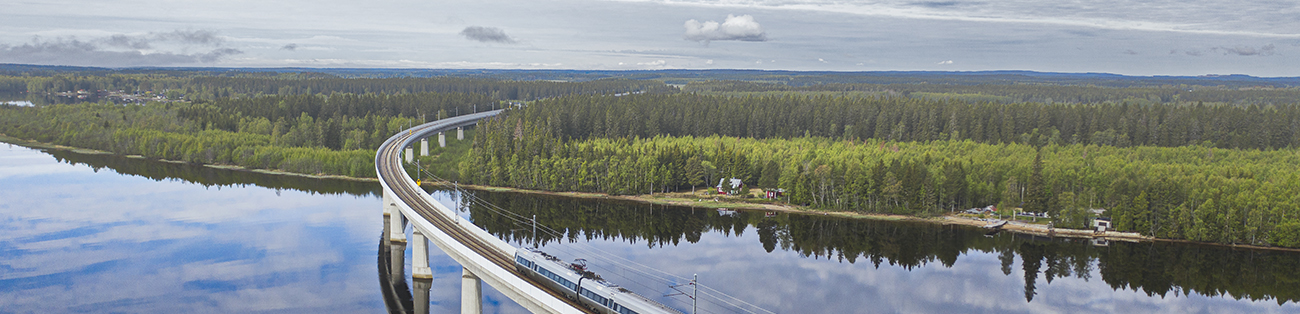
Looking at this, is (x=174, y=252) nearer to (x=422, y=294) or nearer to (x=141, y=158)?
(x=422, y=294)

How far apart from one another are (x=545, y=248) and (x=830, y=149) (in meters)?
59.0

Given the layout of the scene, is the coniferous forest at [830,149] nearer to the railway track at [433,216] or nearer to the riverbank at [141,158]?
the riverbank at [141,158]

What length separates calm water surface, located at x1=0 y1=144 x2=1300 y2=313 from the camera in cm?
5659

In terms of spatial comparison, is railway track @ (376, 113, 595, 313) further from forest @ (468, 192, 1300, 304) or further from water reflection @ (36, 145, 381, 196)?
forest @ (468, 192, 1300, 304)

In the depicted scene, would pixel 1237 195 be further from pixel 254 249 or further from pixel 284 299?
pixel 254 249

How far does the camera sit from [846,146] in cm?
12456

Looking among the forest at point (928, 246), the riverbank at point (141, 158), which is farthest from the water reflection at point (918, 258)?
the riverbank at point (141, 158)

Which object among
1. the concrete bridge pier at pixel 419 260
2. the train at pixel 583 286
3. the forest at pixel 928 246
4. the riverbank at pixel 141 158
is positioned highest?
the train at pixel 583 286

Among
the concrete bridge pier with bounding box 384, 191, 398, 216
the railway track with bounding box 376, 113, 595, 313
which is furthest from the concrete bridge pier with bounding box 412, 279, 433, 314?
the concrete bridge pier with bounding box 384, 191, 398, 216

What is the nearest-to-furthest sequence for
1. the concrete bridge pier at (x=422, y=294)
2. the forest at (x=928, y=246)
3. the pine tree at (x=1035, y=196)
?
1. the concrete bridge pier at (x=422, y=294)
2. the forest at (x=928, y=246)
3. the pine tree at (x=1035, y=196)

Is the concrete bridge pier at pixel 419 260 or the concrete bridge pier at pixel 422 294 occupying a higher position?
the concrete bridge pier at pixel 419 260

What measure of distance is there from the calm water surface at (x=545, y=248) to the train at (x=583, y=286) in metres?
7.05

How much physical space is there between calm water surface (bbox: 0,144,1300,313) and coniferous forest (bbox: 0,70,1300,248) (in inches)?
236

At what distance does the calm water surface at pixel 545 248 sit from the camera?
56.6 metres
